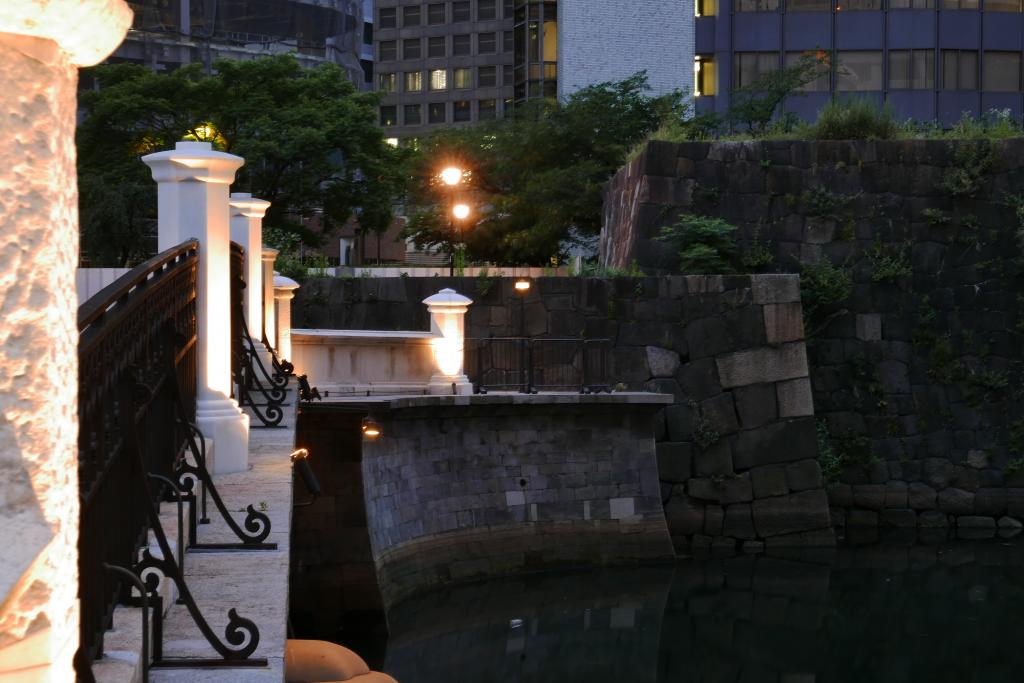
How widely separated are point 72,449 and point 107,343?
2.23 meters

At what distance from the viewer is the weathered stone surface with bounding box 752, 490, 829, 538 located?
22.2 m

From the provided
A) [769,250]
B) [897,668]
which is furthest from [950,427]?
[897,668]

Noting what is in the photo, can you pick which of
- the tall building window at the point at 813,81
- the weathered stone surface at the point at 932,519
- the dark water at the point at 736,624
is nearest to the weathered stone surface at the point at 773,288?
the dark water at the point at 736,624

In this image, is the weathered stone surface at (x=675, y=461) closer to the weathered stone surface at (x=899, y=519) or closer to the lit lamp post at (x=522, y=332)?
the lit lamp post at (x=522, y=332)

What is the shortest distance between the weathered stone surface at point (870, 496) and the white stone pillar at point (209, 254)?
54.7 ft

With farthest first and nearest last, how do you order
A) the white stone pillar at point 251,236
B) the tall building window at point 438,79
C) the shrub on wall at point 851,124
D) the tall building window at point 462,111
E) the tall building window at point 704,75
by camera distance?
the tall building window at point 438,79 < the tall building window at point 462,111 < the tall building window at point 704,75 < the shrub on wall at point 851,124 < the white stone pillar at point 251,236

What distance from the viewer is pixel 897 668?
16562 millimetres

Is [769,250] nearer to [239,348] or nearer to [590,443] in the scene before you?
[590,443]

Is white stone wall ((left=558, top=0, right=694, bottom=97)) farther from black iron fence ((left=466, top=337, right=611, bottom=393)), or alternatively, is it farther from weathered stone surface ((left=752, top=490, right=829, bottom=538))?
weathered stone surface ((left=752, top=490, right=829, bottom=538))

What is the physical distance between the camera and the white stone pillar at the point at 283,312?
16.5 m

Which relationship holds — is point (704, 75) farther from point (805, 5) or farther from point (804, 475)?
point (804, 475)

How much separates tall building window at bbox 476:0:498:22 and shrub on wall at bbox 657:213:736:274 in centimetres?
4428

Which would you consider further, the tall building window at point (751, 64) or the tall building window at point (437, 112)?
the tall building window at point (437, 112)

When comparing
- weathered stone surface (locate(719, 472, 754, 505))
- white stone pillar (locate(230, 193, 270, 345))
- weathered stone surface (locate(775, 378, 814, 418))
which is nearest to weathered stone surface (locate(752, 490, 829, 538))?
weathered stone surface (locate(719, 472, 754, 505))
